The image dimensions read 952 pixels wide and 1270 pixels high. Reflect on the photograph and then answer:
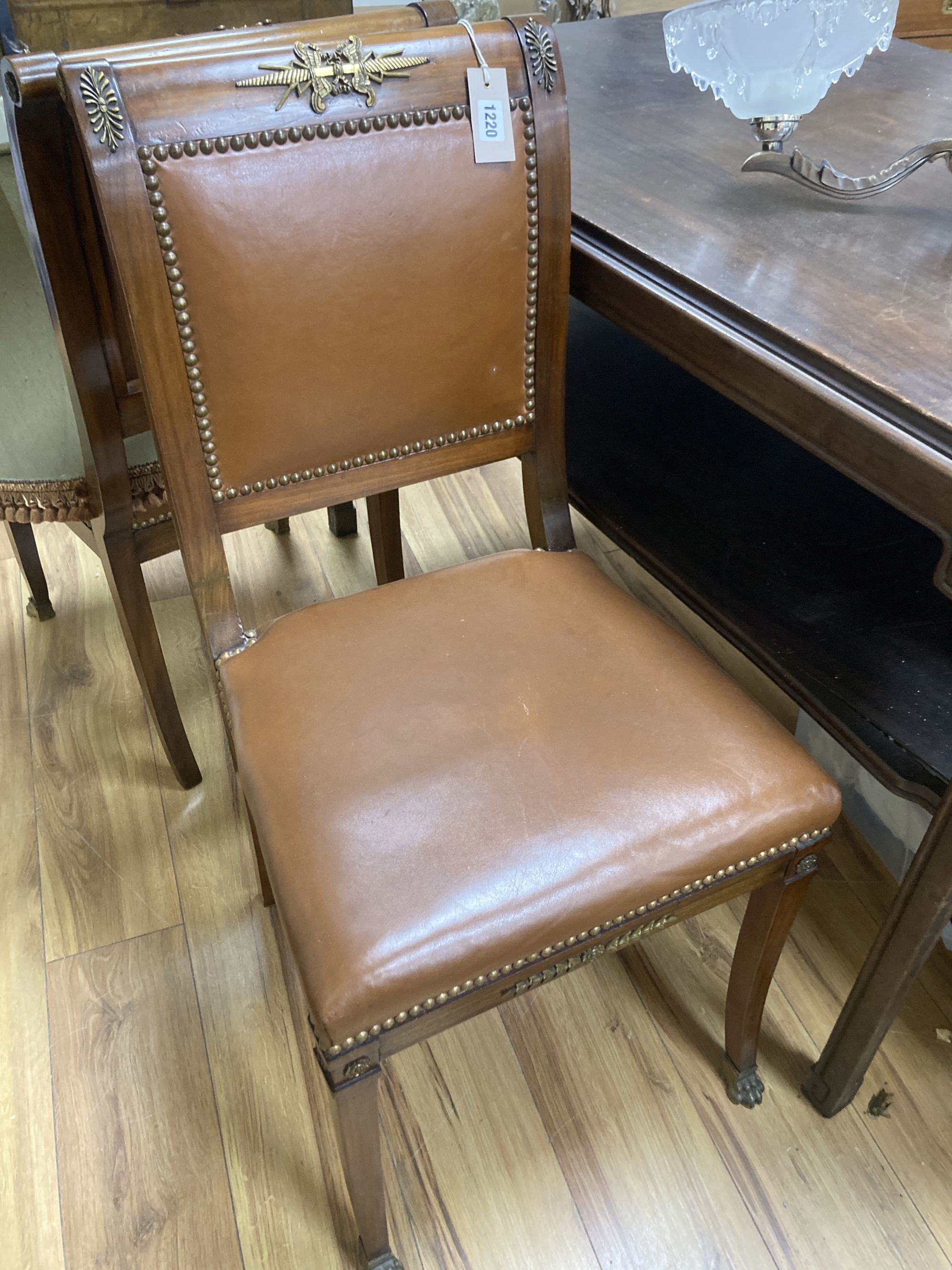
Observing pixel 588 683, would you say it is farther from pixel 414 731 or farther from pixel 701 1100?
pixel 701 1100

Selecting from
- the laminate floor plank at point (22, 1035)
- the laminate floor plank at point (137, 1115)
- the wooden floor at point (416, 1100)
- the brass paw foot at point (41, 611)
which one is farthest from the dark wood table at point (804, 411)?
the brass paw foot at point (41, 611)

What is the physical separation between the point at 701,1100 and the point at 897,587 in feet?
1.95

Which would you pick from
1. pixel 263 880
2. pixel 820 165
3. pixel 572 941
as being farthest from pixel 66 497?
pixel 820 165

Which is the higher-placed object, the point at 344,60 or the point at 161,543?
the point at 344,60

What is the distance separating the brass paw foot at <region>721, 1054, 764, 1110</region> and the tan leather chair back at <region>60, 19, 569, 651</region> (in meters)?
0.72

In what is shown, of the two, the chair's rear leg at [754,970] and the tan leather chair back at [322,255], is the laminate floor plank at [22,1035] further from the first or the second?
the chair's rear leg at [754,970]

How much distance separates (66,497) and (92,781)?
1.52ft

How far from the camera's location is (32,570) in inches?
60.6

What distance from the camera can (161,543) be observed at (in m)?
1.14

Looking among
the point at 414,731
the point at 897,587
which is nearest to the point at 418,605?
the point at 414,731

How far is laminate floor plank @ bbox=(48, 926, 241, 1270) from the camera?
926 millimetres

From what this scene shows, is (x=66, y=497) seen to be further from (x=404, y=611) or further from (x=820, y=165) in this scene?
(x=820, y=165)

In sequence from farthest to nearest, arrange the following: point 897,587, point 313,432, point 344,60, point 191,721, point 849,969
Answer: point 191,721 < point 849,969 < point 897,587 < point 313,432 < point 344,60

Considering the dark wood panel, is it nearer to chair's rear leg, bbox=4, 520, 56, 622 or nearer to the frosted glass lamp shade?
the frosted glass lamp shade
